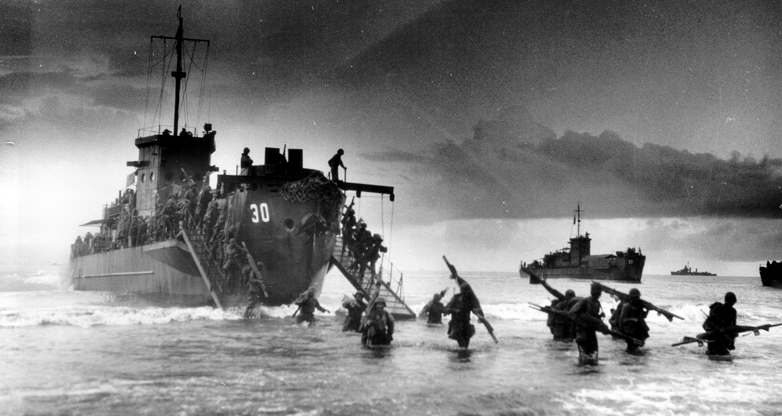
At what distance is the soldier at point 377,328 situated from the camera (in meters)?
14.0

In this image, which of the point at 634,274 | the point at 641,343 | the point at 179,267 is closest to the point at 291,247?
the point at 179,267

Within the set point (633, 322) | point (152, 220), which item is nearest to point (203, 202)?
point (152, 220)

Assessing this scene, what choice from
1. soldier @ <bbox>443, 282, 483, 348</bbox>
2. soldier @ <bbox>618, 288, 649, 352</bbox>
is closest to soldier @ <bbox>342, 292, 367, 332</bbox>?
soldier @ <bbox>443, 282, 483, 348</bbox>

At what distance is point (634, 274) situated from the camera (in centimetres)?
8262

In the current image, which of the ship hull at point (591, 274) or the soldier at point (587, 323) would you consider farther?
the ship hull at point (591, 274)

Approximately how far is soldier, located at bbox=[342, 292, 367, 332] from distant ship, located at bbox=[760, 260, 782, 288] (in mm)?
73113

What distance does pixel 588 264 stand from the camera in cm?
8712

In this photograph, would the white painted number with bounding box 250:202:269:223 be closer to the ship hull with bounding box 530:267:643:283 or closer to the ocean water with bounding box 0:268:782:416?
the ocean water with bounding box 0:268:782:416

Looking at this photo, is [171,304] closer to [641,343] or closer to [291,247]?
[291,247]

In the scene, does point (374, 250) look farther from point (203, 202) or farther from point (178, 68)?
point (178, 68)

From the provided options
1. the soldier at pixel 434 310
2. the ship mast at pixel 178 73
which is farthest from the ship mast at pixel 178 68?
the soldier at pixel 434 310

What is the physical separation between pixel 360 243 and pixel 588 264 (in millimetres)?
70354

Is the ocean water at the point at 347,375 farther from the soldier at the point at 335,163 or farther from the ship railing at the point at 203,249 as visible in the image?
the soldier at the point at 335,163

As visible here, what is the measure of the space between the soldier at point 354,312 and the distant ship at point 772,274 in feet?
240
